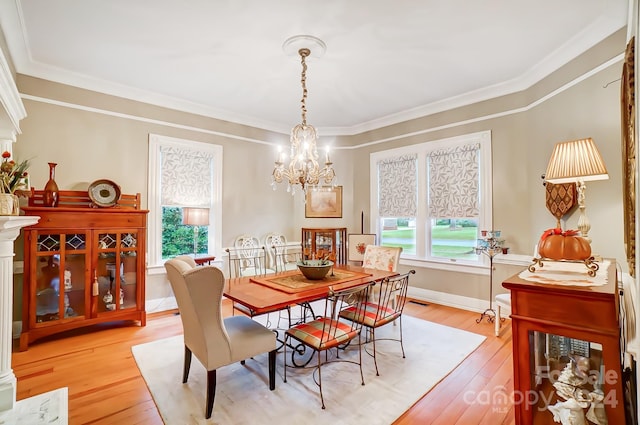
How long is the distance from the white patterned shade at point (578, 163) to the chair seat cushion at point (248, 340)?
2441 millimetres

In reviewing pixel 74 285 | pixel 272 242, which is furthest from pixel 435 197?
pixel 74 285

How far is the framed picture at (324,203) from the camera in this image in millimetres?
5598

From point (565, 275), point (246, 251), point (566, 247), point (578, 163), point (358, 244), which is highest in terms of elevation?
point (578, 163)

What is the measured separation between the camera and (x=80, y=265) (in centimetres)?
331

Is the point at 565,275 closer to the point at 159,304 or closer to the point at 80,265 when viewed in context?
the point at 80,265

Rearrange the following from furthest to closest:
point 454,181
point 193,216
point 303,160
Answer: point 454,181 < point 193,216 < point 303,160

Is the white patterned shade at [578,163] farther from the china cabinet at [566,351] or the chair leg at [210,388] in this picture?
the chair leg at [210,388]

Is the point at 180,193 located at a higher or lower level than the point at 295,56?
lower

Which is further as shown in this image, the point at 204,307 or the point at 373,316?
the point at 373,316

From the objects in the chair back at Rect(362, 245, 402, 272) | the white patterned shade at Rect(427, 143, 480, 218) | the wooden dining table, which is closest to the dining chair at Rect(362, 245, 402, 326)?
the chair back at Rect(362, 245, 402, 272)

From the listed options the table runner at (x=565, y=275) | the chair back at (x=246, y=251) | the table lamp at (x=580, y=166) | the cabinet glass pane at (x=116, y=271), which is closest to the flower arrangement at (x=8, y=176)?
the cabinet glass pane at (x=116, y=271)

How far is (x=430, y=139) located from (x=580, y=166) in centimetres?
266

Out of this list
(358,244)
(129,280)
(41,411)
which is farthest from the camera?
(358,244)

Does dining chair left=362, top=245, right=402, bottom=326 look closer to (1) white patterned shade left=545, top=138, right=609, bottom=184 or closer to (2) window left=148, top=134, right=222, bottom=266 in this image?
(1) white patterned shade left=545, top=138, right=609, bottom=184
